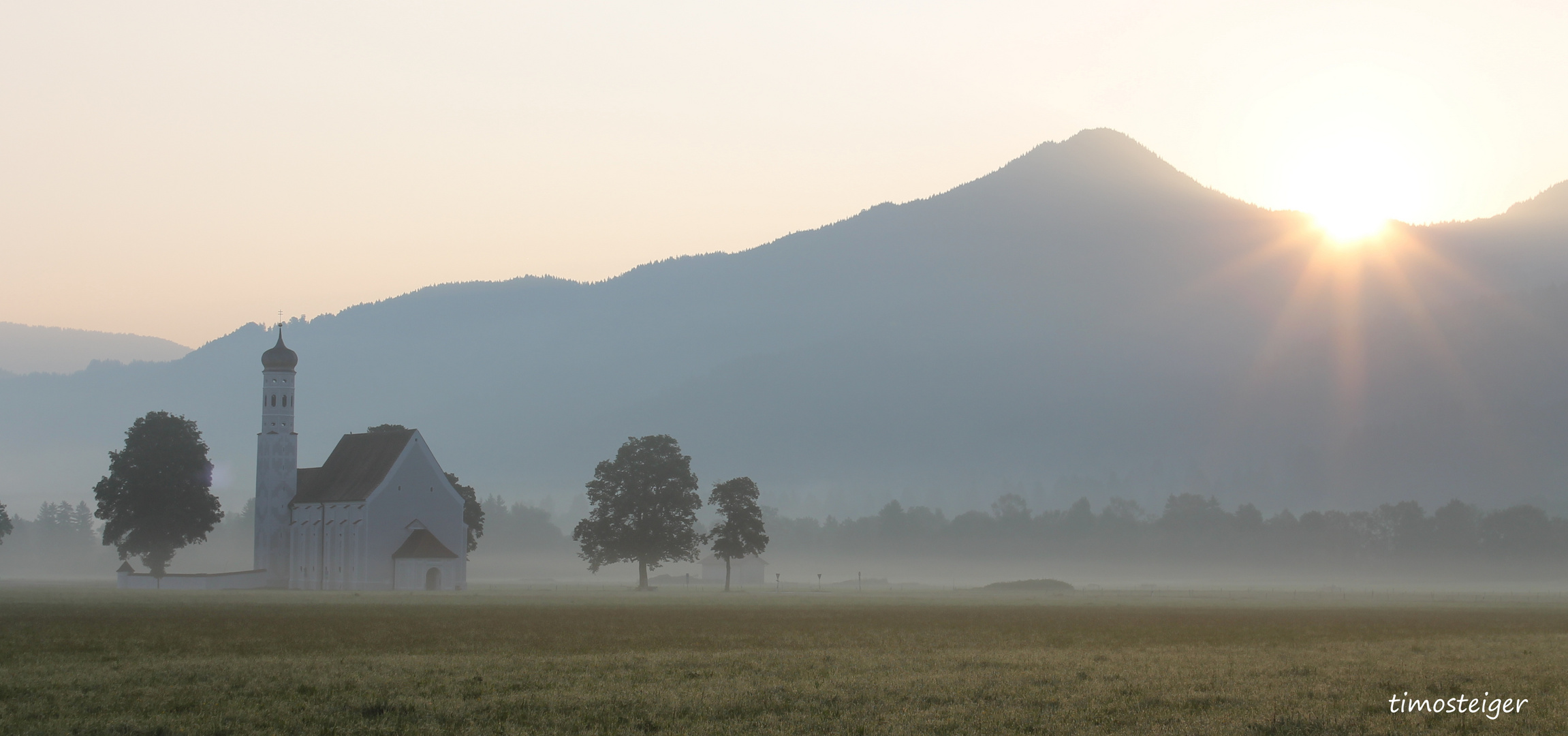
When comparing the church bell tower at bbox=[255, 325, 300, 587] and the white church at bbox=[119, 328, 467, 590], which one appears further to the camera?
the church bell tower at bbox=[255, 325, 300, 587]

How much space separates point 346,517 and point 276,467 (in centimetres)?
1282

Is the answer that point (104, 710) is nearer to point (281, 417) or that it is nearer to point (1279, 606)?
point (1279, 606)

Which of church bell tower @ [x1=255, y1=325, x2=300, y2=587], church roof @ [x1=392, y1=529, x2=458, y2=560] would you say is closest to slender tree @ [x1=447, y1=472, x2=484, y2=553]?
church roof @ [x1=392, y1=529, x2=458, y2=560]

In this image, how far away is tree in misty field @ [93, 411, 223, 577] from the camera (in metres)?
111

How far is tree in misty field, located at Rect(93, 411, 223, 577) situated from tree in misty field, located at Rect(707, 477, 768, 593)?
1713 inches

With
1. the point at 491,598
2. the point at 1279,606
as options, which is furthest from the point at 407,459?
the point at 1279,606

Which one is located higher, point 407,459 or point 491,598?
point 407,459

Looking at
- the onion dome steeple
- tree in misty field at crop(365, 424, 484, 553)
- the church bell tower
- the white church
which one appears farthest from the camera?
tree in misty field at crop(365, 424, 484, 553)

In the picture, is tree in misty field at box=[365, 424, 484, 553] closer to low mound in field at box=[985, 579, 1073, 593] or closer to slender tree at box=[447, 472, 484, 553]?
slender tree at box=[447, 472, 484, 553]

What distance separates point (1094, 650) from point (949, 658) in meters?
5.66

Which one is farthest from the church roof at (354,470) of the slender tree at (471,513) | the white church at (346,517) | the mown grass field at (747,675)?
the mown grass field at (747,675)

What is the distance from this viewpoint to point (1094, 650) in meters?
36.6

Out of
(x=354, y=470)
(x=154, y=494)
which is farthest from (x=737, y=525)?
(x=154, y=494)

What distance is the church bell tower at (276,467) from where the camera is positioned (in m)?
119
